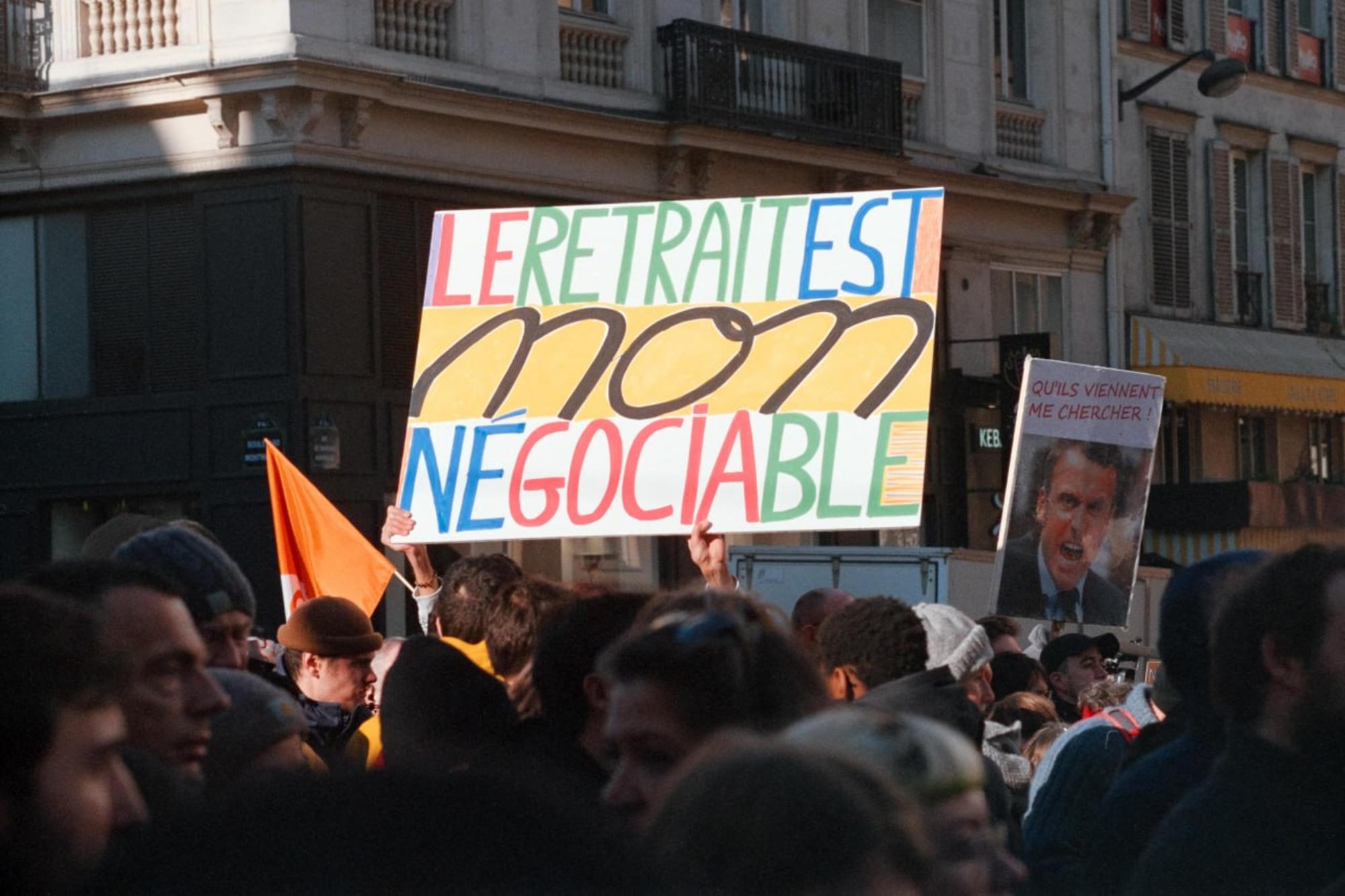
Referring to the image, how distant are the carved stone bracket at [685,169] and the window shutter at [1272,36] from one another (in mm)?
11387

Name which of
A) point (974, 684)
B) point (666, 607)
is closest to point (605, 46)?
point (974, 684)

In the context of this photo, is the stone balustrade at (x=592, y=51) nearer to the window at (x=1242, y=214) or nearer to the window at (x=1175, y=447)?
the window at (x=1175, y=447)

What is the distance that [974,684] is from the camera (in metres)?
6.44

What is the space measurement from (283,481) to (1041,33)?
647 inches

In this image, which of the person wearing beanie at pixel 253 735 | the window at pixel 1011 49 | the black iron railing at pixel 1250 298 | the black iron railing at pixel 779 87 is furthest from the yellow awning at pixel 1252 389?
the person wearing beanie at pixel 253 735

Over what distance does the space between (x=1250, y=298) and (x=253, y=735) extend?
2651cm

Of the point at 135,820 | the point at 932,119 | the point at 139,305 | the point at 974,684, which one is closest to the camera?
the point at 135,820

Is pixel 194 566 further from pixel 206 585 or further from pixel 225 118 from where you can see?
pixel 225 118

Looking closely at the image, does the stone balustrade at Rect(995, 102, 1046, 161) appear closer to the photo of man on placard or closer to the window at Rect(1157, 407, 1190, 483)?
the window at Rect(1157, 407, 1190, 483)

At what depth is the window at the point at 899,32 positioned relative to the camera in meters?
23.2

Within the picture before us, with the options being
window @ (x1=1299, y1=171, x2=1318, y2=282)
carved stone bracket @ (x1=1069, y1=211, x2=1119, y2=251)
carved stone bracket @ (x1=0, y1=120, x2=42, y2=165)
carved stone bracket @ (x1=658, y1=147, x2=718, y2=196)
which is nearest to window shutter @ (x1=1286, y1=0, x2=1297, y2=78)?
window @ (x1=1299, y1=171, x2=1318, y2=282)

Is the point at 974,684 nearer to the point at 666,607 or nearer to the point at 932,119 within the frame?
the point at 666,607

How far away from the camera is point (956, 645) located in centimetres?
629

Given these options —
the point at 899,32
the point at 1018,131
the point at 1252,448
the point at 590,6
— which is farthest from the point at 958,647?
the point at 1252,448
